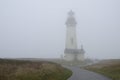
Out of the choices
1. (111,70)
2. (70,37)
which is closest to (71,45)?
(70,37)

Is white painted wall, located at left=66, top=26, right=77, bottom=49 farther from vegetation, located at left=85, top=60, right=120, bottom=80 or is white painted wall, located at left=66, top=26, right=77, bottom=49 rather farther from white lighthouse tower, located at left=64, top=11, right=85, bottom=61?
vegetation, located at left=85, top=60, right=120, bottom=80

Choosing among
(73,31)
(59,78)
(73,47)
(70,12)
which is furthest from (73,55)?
(59,78)

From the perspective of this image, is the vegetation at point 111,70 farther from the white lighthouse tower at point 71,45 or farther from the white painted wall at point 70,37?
the white painted wall at point 70,37

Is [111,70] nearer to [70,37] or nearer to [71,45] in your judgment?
[71,45]

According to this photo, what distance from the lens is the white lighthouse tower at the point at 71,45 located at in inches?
2453

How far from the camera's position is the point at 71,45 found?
62.5 metres

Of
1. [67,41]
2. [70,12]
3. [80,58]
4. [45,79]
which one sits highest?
[70,12]

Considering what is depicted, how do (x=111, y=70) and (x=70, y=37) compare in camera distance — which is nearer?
(x=111, y=70)

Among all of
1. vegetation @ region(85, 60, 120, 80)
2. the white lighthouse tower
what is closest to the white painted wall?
the white lighthouse tower

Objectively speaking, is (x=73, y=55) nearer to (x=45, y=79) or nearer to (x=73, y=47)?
(x=73, y=47)

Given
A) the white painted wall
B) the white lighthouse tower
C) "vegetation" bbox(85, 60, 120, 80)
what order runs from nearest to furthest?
1. "vegetation" bbox(85, 60, 120, 80)
2. the white lighthouse tower
3. the white painted wall

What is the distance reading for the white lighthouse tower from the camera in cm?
6230

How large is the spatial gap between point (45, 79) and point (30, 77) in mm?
1441

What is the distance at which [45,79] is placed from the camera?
77.2ft
